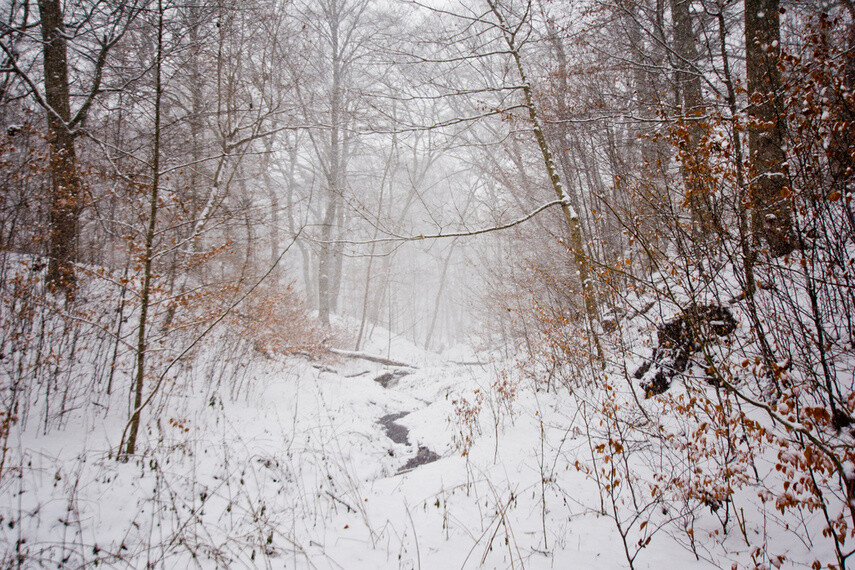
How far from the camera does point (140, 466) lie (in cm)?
345

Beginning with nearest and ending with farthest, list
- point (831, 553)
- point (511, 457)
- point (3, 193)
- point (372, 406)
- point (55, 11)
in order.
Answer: point (831, 553) → point (511, 457) → point (3, 193) → point (55, 11) → point (372, 406)

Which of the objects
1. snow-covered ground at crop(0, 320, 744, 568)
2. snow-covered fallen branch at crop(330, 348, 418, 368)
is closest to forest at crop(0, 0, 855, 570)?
snow-covered ground at crop(0, 320, 744, 568)

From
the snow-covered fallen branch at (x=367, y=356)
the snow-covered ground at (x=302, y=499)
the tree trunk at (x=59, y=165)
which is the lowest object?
the snow-covered fallen branch at (x=367, y=356)

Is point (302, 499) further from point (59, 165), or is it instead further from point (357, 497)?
point (59, 165)

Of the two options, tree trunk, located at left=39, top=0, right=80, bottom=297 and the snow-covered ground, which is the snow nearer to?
the snow-covered ground

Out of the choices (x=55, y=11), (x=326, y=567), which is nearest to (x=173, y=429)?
(x=326, y=567)

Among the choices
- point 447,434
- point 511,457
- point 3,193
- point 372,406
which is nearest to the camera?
point 511,457

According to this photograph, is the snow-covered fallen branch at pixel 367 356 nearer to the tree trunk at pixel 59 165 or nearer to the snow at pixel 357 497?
the snow at pixel 357 497

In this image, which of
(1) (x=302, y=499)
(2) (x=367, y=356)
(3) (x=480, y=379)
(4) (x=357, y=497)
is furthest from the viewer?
(2) (x=367, y=356)

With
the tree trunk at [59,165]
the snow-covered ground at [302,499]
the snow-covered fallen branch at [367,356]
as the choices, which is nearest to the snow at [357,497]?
the snow-covered ground at [302,499]

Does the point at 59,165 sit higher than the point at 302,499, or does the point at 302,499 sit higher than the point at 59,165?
the point at 59,165

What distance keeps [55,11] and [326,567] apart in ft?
31.8

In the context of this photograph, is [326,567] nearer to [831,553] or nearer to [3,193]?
[831,553]

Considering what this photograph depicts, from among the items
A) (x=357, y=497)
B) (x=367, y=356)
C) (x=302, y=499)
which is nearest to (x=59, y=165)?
(x=302, y=499)
